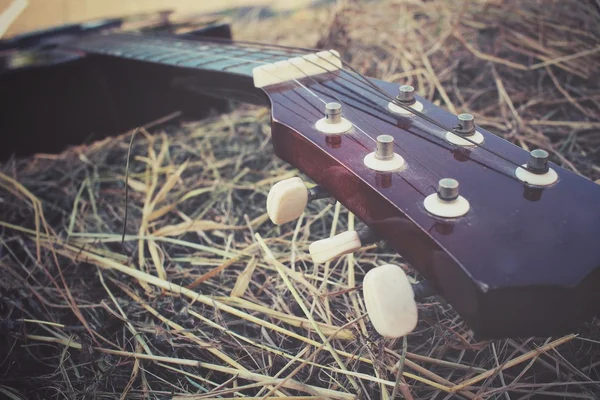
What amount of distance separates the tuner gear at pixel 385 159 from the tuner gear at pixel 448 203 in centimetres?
10

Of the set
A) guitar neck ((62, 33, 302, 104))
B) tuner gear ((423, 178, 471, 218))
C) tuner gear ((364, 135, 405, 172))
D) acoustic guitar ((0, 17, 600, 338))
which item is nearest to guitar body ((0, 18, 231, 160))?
guitar neck ((62, 33, 302, 104))

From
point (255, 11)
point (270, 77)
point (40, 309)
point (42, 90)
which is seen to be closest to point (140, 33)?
point (42, 90)

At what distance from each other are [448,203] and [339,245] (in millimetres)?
179

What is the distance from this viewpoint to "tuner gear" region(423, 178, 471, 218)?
25.3 inches

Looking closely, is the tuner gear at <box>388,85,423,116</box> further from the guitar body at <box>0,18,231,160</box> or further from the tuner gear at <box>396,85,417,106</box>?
the guitar body at <box>0,18,231,160</box>

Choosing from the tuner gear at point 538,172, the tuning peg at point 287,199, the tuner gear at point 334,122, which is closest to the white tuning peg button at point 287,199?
the tuning peg at point 287,199

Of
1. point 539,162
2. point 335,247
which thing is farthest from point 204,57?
point 539,162

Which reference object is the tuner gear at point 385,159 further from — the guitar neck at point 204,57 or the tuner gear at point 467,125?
the guitar neck at point 204,57

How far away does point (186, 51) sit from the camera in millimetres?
1460

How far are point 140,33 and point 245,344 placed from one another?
1.51 meters

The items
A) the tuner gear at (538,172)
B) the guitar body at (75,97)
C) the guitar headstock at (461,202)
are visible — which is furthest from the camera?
the guitar body at (75,97)

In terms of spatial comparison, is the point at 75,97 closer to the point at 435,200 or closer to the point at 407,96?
the point at 407,96

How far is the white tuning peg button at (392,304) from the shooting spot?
1.95 feet

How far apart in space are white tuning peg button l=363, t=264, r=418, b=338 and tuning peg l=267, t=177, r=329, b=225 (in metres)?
0.23
